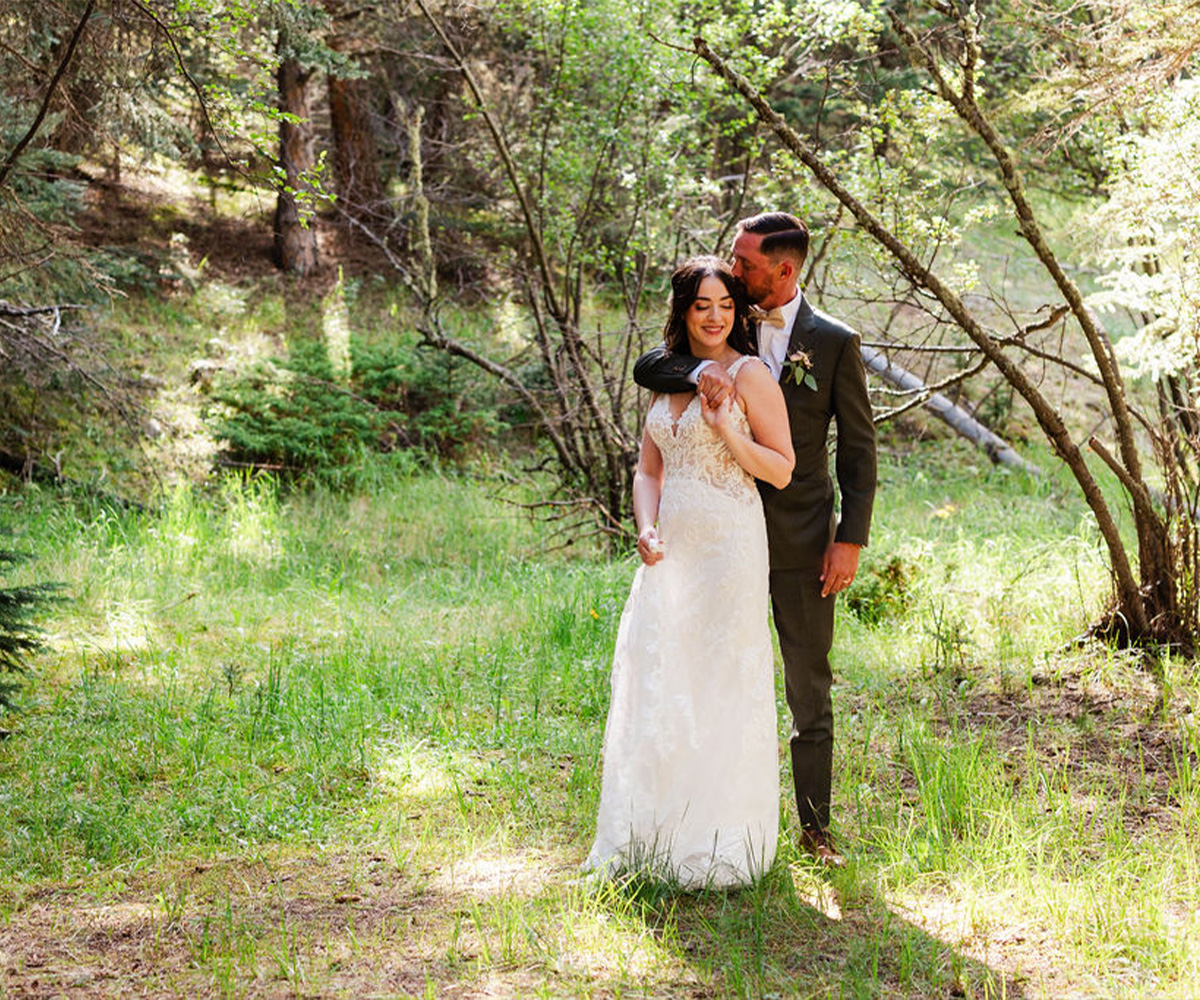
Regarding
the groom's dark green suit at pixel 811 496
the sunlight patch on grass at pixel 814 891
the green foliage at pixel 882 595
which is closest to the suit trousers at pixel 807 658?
the groom's dark green suit at pixel 811 496

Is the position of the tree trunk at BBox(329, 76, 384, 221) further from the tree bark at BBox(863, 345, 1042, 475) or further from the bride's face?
the bride's face

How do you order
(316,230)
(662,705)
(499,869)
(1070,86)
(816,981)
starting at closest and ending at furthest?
(816,981)
(662,705)
(499,869)
(1070,86)
(316,230)

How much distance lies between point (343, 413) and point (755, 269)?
9.58 m

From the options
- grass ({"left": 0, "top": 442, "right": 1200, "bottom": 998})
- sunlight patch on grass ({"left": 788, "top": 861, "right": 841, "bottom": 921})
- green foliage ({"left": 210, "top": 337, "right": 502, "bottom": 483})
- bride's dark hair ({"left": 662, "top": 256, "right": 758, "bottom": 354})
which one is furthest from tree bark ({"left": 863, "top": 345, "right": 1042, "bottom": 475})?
sunlight patch on grass ({"left": 788, "top": 861, "right": 841, "bottom": 921})

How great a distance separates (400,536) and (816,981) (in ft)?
25.5

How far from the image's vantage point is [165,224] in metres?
18.2

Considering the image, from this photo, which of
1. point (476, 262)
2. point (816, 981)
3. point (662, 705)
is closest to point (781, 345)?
point (662, 705)

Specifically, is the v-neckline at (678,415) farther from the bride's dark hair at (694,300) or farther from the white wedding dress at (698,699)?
the bride's dark hair at (694,300)

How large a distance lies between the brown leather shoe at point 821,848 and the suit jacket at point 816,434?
1019 millimetres

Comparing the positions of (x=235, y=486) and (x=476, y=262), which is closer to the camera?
(x=235, y=486)

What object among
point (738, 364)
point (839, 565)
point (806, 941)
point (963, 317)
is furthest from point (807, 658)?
point (963, 317)

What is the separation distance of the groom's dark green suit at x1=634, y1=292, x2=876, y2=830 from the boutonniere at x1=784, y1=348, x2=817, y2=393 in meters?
0.02

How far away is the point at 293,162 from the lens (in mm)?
16359

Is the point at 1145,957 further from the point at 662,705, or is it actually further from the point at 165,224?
the point at 165,224
